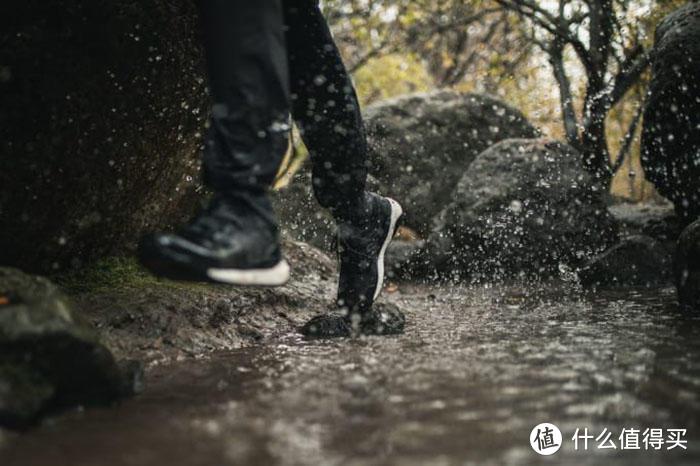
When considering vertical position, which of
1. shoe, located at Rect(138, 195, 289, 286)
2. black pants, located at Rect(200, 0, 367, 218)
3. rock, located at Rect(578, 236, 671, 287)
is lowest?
rock, located at Rect(578, 236, 671, 287)

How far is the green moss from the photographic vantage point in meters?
2.64

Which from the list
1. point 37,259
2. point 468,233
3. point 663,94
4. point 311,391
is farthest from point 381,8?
point 311,391

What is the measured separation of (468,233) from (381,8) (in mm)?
4966

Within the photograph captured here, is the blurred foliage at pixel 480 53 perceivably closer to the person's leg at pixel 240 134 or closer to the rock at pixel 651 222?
the rock at pixel 651 222

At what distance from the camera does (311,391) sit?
1691mm

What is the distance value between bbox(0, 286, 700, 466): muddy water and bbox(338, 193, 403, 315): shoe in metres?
0.28

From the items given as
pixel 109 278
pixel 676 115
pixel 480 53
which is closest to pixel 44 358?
pixel 109 278

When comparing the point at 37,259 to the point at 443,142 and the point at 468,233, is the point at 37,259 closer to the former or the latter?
the point at 468,233

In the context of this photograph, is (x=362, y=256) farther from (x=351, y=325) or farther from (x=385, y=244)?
(x=351, y=325)

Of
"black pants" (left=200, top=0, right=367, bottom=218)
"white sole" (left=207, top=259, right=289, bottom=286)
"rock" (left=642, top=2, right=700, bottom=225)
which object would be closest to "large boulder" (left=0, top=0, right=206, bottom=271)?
"black pants" (left=200, top=0, right=367, bottom=218)

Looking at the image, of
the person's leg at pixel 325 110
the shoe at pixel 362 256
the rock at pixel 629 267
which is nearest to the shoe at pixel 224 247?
the person's leg at pixel 325 110

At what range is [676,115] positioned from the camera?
14.3 feet

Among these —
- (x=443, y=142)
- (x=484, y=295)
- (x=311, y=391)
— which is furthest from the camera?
(x=443, y=142)

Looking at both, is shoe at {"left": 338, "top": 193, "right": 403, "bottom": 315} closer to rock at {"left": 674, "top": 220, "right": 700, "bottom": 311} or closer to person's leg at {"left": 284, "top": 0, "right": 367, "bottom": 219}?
person's leg at {"left": 284, "top": 0, "right": 367, "bottom": 219}
